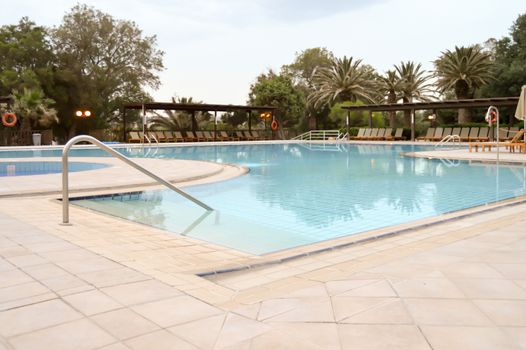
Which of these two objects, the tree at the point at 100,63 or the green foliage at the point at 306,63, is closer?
the tree at the point at 100,63

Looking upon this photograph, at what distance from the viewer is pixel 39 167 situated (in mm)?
15047

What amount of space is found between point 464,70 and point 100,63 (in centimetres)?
2567

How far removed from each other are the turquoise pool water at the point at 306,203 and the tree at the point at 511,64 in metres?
23.0

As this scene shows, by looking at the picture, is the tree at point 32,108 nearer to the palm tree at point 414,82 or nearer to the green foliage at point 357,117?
the green foliage at point 357,117

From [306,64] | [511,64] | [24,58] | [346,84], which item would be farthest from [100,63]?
[511,64]

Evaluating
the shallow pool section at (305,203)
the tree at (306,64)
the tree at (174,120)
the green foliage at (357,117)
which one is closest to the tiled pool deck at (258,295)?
the shallow pool section at (305,203)

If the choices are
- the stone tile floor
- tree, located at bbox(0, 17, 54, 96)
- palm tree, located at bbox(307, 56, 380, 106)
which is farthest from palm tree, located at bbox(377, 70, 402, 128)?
the stone tile floor

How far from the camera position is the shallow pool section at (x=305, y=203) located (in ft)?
20.4

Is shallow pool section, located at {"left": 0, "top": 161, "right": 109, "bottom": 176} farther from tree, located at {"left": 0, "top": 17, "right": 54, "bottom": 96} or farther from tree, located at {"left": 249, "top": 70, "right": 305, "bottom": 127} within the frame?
tree, located at {"left": 249, "top": 70, "right": 305, "bottom": 127}

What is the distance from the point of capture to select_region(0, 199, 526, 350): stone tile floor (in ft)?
8.18

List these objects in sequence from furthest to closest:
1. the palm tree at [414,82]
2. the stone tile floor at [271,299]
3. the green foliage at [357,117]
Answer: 1. the green foliage at [357,117]
2. the palm tree at [414,82]
3. the stone tile floor at [271,299]

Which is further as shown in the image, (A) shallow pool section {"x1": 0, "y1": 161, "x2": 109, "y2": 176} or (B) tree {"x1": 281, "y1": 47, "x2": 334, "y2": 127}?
(B) tree {"x1": 281, "y1": 47, "x2": 334, "y2": 127}

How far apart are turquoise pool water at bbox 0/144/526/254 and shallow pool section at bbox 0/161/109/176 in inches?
205

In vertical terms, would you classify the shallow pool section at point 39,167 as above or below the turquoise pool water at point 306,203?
above
